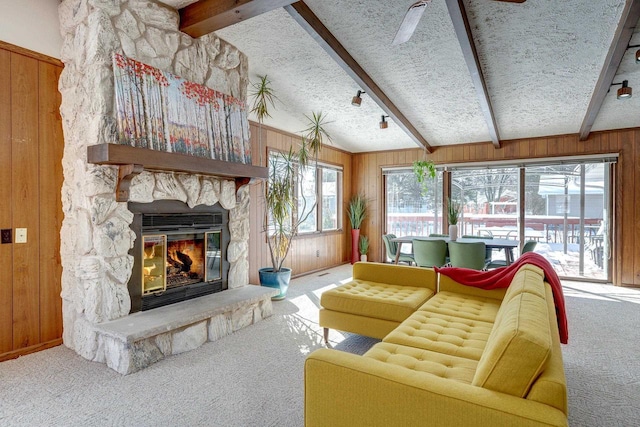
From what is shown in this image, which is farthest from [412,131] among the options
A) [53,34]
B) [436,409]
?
[436,409]

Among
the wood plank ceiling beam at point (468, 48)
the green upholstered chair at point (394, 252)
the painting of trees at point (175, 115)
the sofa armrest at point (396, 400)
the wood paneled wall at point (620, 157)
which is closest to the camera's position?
the sofa armrest at point (396, 400)

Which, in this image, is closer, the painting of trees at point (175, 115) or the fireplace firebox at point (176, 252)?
the painting of trees at point (175, 115)

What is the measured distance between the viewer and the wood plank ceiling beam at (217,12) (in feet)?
9.25

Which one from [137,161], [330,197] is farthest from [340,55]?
[330,197]

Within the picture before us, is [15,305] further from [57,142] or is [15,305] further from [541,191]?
[541,191]

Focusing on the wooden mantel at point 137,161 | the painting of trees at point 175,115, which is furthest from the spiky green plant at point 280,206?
the wooden mantel at point 137,161

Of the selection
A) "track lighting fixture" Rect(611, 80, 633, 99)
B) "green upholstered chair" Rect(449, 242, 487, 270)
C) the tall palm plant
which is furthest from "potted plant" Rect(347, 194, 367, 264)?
"track lighting fixture" Rect(611, 80, 633, 99)

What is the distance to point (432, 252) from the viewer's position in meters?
4.77

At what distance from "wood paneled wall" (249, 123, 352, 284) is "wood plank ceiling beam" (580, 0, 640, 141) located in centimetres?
371

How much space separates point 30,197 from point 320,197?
4508 millimetres

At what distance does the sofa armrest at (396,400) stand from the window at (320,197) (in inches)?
176

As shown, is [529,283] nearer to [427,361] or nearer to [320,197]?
[427,361]

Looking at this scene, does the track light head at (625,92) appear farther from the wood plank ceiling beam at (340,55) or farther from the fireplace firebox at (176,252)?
the fireplace firebox at (176,252)

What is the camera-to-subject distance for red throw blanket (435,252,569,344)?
7.43 feet
